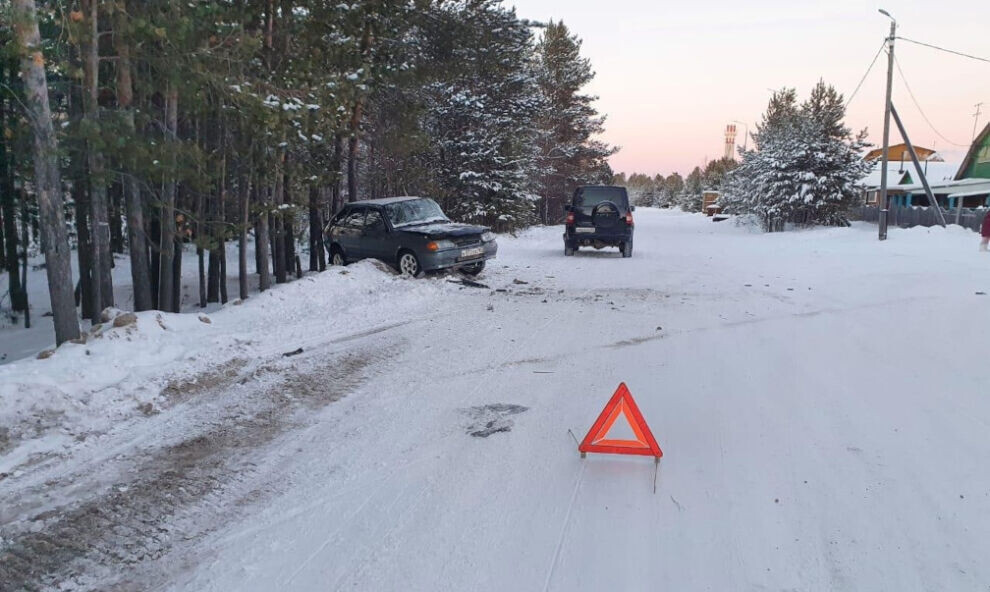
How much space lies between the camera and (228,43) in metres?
10.2

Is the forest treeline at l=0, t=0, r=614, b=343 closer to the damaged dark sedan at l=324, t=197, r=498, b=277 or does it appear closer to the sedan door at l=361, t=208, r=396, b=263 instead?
the damaged dark sedan at l=324, t=197, r=498, b=277

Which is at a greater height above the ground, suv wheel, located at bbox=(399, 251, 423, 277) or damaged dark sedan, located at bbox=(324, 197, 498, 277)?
damaged dark sedan, located at bbox=(324, 197, 498, 277)

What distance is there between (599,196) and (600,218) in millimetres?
733

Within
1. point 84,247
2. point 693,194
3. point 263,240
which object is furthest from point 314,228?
point 693,194

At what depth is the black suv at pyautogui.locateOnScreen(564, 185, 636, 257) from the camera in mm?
17672

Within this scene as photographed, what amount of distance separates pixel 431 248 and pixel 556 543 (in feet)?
31.7

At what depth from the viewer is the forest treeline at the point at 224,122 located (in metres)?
8.34

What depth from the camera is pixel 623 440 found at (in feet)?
14.6

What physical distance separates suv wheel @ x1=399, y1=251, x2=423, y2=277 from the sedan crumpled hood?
19.8 inches

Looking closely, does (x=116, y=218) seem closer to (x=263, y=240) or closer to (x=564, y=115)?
(x=263, y=240)

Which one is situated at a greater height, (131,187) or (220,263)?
(131,187)

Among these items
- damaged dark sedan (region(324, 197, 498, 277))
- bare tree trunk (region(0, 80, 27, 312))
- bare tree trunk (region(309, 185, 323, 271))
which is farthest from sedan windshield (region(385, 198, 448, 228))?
bare tree trunk (region(0, 80, 27, 312))

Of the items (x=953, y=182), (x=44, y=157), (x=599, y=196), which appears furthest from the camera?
(x=953, y=182)

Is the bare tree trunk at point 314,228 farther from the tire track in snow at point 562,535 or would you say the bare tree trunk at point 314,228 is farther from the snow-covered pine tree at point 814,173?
the snow-covered pine tree at point 814,173
